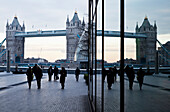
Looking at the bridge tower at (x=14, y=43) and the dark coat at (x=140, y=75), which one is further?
the bridge tower at (x=14, y=43)

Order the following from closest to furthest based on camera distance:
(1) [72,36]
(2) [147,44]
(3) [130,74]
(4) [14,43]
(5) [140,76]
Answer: (2) [147,44], (5) [140,76], (3) [130,74], (1) [72,36], (4) [14,43]

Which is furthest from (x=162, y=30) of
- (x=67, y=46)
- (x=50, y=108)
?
(x=67, y=46)

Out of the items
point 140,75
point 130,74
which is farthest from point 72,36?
point 140,75

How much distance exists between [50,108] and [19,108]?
2.69 ft

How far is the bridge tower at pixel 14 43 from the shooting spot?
74.9 meters

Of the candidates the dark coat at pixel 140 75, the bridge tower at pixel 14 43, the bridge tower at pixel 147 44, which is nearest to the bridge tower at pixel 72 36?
the bridge tower at pixel 14 43

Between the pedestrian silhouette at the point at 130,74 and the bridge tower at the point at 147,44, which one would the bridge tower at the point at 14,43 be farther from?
the bridge tower at the point at 147,44

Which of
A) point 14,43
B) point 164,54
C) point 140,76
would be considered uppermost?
point 14,43

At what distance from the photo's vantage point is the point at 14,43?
7556cm

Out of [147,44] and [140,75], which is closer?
[147,44]

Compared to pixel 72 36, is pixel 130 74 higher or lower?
lower

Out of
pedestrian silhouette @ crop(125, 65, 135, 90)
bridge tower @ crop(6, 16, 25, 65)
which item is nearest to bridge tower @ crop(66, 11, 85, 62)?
bridge tower @ crop(6, 16, 25, 65)

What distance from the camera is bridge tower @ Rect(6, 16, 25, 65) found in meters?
74.9

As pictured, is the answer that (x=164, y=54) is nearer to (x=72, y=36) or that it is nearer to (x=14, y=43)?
(x=72, y=36)
